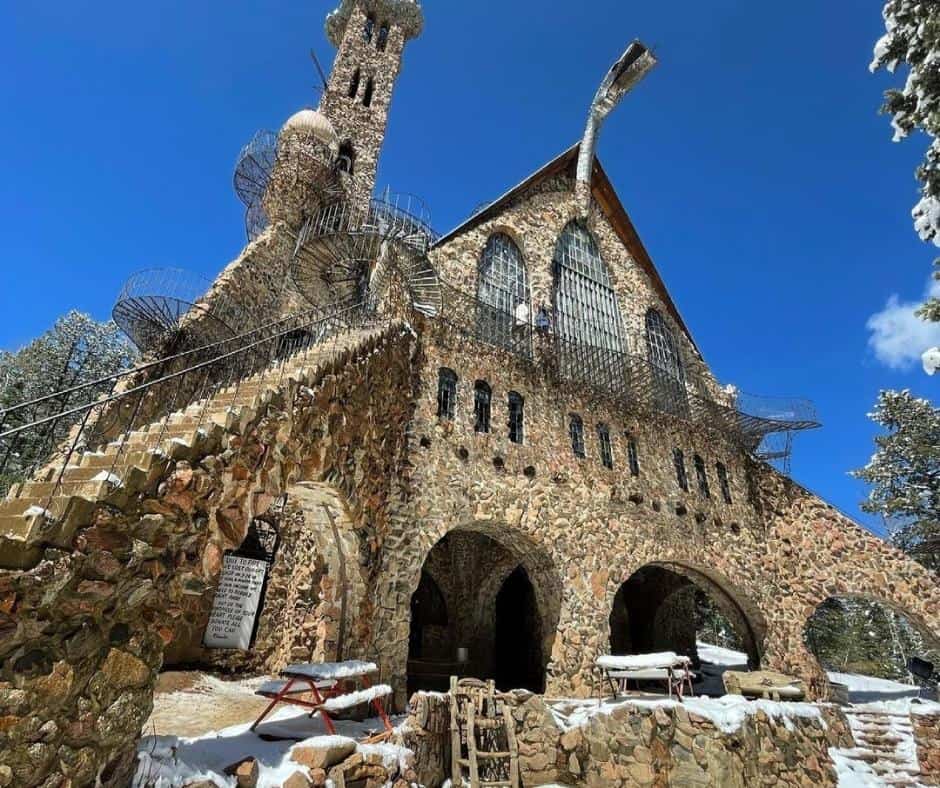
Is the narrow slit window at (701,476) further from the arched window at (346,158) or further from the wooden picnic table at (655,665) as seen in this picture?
the arched window at (346,158)

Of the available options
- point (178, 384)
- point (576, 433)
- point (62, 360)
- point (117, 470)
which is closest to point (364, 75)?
point (62, 360)

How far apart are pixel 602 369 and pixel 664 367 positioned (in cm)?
483

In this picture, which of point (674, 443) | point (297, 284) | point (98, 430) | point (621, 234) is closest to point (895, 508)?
point (674, 443)

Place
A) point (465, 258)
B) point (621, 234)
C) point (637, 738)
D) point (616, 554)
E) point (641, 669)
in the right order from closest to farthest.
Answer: point (637, 738) < point (641, 669) < point (616, 554) < point (465, 258) < point (621, 234)

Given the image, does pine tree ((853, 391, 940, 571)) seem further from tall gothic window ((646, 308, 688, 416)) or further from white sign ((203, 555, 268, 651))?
white sign ((203, 555, 268, 651))

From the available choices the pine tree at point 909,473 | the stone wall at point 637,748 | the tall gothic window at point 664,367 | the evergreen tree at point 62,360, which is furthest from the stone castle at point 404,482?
the evergreen tree at point 62,360

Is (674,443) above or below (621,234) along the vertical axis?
below

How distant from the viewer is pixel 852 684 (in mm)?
17984

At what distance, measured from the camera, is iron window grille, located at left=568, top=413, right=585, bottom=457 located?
545 inches

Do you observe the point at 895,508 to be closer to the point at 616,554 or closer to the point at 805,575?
the point at 805,575

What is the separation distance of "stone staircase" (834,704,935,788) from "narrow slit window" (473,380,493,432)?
10.3 metres

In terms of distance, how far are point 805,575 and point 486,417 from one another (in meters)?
10.6

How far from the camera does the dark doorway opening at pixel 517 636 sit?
14617 millimetres

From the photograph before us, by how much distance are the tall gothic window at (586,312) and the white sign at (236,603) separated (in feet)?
30.8
